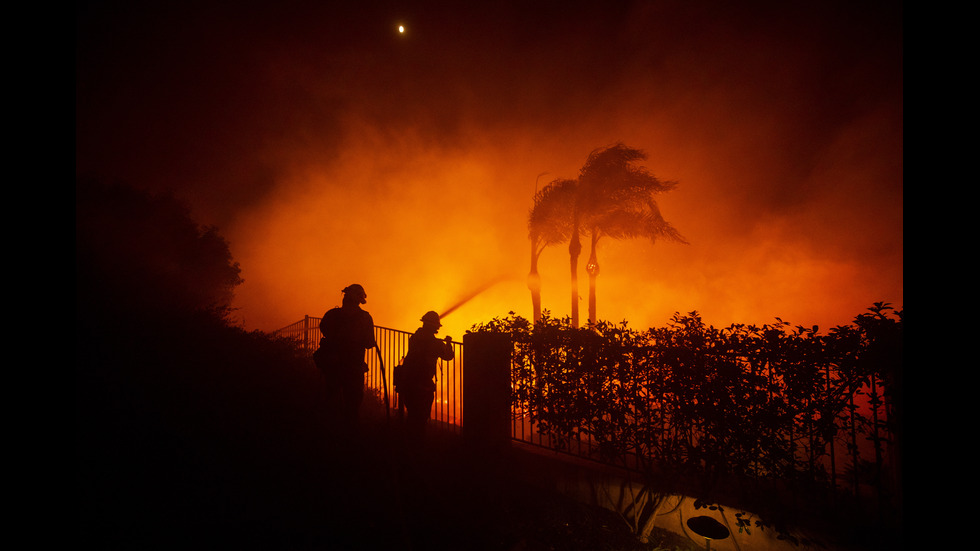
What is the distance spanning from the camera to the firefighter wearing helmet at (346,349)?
6125mm

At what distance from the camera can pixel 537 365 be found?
4.96 metres

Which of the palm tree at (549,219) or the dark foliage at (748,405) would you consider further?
the palm tree at (549,219)

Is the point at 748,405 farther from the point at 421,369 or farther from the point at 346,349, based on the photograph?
the point at 346,349

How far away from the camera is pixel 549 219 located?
74.4 feet

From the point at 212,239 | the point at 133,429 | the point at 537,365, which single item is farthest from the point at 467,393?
the point at 212,239

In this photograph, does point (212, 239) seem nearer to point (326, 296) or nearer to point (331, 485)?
point (326, 296)

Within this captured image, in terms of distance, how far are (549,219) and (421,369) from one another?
17.9m

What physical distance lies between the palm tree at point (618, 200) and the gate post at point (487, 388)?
1508 centimetres

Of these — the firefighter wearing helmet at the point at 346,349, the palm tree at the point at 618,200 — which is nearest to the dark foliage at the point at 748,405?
the firefighter wearing helmet at the point at 346,349

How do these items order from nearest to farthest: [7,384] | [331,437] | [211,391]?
1. [7,384]
2. [331,437]
3. [211,391]

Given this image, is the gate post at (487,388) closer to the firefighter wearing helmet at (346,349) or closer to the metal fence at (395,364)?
the metal fence at (395,364)

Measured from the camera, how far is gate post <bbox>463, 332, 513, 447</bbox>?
5411 mm

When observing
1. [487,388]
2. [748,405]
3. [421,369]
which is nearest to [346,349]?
[421,369]

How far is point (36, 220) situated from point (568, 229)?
875 inches
